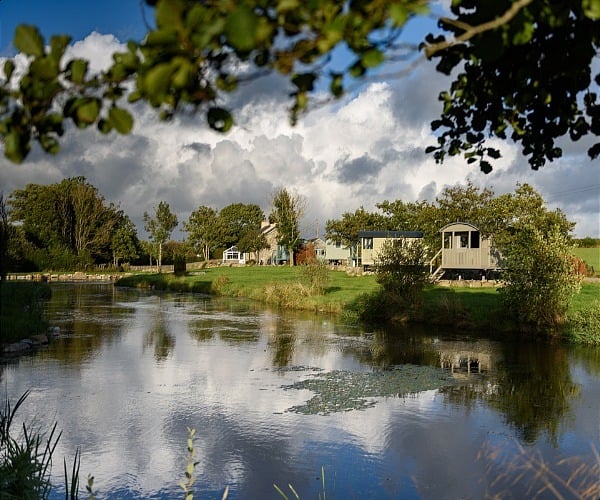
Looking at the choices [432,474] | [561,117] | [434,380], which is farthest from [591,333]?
[561,117]

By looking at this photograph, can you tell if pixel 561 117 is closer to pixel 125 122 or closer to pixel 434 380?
pixel 125 122

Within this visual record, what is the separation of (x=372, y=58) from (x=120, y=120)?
78 cm

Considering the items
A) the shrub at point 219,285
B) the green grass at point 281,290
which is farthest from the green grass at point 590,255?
the shrub at point 219,285

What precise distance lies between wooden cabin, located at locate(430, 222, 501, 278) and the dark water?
58.9 ft

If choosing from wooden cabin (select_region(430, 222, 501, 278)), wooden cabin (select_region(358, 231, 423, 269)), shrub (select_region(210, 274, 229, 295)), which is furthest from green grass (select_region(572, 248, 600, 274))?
shrub (select_region(210, 274, 229, 295))

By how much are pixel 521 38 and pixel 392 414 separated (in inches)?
326

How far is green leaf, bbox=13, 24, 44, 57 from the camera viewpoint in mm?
1864

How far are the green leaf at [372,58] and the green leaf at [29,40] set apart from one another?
99 centimetres

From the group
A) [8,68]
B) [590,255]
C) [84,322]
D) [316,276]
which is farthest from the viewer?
[590,255]

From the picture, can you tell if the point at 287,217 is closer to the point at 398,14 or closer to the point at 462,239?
the point at 462,239

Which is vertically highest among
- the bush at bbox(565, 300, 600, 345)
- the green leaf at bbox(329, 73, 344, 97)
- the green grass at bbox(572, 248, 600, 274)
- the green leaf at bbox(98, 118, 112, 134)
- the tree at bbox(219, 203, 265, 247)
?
the tree at bbox(219, 203, 265, 247)

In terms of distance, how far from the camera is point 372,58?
5.97 feet

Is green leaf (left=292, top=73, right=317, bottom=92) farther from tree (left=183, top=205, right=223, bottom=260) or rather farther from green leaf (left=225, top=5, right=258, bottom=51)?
tree (left=183, top=205, right=223, bottom=260)

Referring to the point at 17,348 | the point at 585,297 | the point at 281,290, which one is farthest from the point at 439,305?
the point at 17,348
